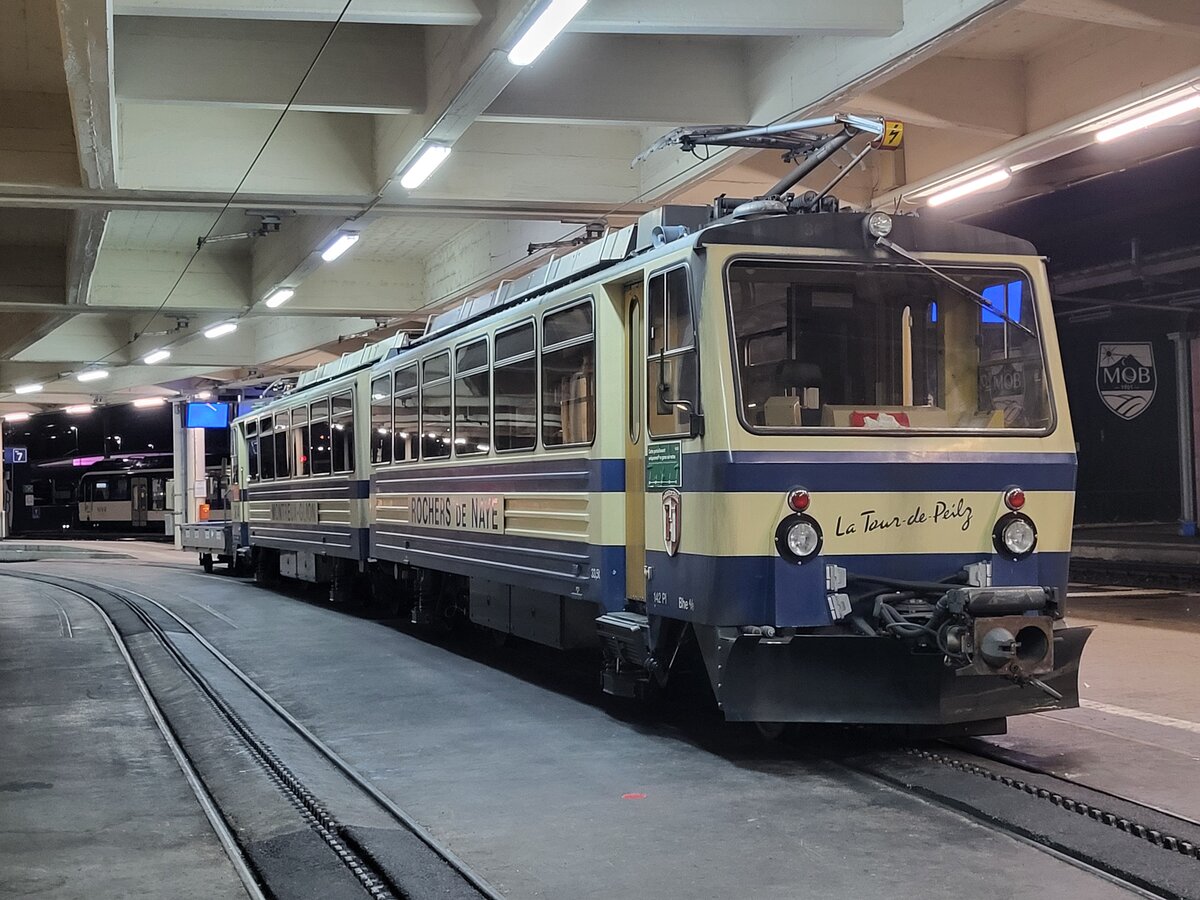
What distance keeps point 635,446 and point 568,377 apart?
1086 millimetres

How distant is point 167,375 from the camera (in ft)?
111

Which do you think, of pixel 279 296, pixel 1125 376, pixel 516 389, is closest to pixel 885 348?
pixel 516 389

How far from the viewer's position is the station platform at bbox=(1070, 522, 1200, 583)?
20.2 meters

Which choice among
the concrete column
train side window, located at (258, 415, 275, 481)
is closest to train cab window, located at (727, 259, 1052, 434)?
train side window, located at (258, 415, 275, 481)

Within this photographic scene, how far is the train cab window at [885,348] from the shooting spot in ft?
24.8

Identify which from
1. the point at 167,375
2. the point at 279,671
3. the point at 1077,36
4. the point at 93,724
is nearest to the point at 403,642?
the point at 279,671

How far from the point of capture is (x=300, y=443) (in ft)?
62.5

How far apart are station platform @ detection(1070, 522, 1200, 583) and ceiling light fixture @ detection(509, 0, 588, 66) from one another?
14009 millimetres

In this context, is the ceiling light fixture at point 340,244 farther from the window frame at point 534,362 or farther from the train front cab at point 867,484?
the train front cab at point 867,484

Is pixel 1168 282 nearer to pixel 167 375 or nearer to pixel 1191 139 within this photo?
pixel 1191 139

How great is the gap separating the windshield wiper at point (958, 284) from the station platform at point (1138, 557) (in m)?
12.8

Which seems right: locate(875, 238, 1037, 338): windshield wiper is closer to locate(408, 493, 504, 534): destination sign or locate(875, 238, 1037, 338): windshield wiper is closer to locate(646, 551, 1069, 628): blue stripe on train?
locate(646, 551, 1069, 628): blue stripe on train

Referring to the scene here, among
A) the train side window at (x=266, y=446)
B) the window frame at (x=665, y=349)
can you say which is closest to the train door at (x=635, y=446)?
the window frame at (x=665, y=349)

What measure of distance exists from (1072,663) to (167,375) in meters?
29.8
